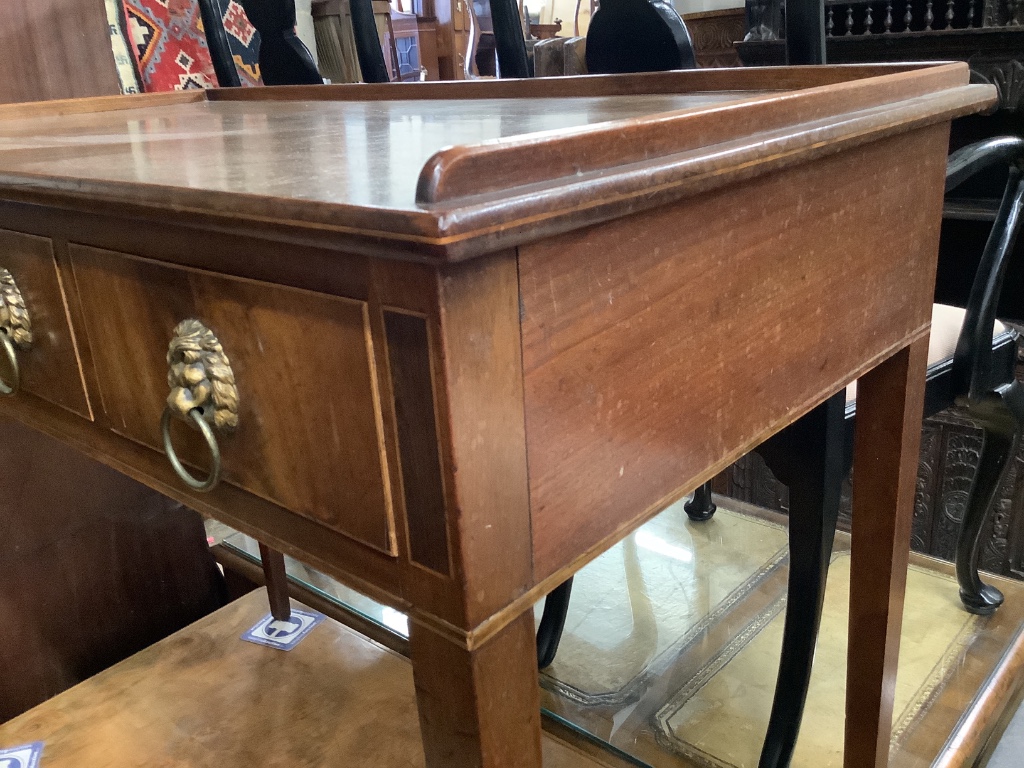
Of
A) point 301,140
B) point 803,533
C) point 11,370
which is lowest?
point 803,533

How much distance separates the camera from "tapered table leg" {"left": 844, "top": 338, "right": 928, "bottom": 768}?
75 centimetres

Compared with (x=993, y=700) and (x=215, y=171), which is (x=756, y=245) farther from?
(x=993, y=700)

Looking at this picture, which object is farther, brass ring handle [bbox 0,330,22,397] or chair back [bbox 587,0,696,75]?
chair back [bbox 587,0,696,75]

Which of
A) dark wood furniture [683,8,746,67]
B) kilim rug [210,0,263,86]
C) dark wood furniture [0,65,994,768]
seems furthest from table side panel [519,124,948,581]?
dark wood furniture [683,8,746,67]

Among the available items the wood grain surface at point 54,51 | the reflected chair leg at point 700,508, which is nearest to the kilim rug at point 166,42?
the wood grain surface at point 54,51

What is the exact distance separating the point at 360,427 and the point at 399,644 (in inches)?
36.9

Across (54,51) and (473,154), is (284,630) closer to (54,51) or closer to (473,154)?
(54,51)

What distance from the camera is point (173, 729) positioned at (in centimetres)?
110

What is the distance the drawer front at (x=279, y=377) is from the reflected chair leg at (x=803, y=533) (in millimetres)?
587

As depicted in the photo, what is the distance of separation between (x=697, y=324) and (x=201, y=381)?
26 cm

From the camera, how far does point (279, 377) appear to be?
1.37ft

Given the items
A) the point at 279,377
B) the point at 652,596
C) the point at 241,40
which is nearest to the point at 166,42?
the point at 241,40

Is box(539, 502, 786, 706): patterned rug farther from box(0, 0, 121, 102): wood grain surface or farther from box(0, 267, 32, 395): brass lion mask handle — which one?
box(0, 0, 121, 102): wood grain surface

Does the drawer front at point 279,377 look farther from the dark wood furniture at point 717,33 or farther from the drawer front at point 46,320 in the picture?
the dark wood furniture at point 717,33
